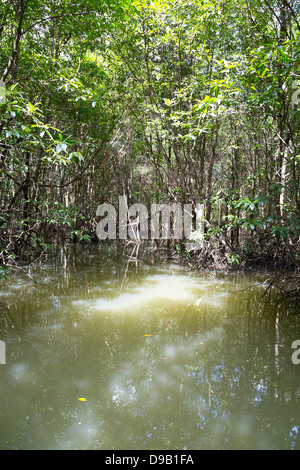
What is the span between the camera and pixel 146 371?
2330mm

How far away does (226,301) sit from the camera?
414 cm

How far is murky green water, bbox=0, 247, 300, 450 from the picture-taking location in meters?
1.68

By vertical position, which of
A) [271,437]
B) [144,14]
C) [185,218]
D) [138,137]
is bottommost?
[271,437]

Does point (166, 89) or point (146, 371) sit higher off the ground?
point (166, 89)

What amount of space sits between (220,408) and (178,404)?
29cm

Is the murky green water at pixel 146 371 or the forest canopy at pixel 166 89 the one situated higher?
the forest canopy at pixel 166 89

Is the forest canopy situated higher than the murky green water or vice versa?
the forest canopy

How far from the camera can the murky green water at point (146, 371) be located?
1.68m

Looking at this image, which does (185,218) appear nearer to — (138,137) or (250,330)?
(138,137)

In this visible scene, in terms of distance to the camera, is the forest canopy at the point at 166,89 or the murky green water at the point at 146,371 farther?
the forest canopy at the point at 166,89

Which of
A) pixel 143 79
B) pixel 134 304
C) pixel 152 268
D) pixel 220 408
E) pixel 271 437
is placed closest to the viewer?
pixel 271 437

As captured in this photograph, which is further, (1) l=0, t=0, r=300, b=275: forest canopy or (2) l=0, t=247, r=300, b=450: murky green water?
(1) l=0, t=0, r=300, b=275: forest canopy

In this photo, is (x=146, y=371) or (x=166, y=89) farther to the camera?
(x=166, y=89)

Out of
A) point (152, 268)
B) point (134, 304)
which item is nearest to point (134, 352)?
point (134, 304)
